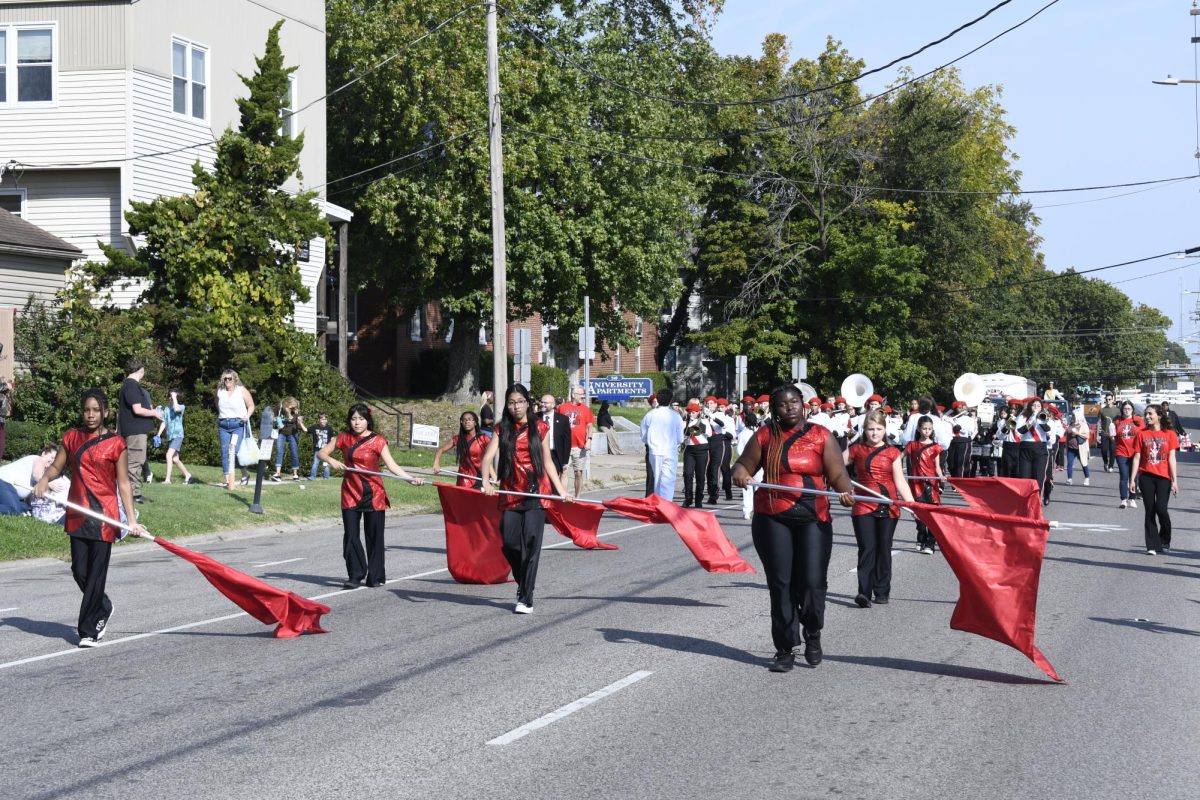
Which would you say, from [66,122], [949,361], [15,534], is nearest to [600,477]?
[66,122]

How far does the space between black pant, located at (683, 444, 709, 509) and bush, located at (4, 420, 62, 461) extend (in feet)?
32.8

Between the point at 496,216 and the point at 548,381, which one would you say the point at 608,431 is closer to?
the point at 548,381

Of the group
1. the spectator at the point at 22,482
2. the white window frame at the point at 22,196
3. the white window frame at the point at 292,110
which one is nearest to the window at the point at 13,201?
the white window frame at the point at 22,196

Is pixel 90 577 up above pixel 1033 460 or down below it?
below

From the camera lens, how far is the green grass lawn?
54.4ft

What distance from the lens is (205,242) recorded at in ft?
86.0

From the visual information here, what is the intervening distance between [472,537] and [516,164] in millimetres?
26592

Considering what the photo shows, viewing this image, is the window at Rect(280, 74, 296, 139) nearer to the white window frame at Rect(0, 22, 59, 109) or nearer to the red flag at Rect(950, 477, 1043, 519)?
the white window frame at Rect(0, 22, 59, 109)

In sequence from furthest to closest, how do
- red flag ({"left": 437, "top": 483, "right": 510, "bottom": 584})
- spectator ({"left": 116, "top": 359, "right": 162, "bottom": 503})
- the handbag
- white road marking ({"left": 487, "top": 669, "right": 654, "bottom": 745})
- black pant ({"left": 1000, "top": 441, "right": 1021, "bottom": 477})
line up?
black pant ({"left": 1000, "top": 441, "right": 1021, "bottom": 477}) → the handbag → spectator ({"left": 116, "top": 359, "right": 162, "bottom": 503}) → red flag ({"left": 437, "top": 483, "right": 510, "bottom": 584}) → white road marking ({"left": 487, "top": 669, "right": 654, "bottom": 745})

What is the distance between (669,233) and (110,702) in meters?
37.2

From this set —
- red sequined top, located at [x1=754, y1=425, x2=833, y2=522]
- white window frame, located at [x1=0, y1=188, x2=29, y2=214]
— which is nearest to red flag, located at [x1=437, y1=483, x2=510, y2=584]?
red sequined top, located at [x1=754, y1=425, x2=833, y2=522]

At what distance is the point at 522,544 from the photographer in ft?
38.1

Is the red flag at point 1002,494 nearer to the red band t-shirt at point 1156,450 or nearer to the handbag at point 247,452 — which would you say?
the red band t-shirt at point 1156,450

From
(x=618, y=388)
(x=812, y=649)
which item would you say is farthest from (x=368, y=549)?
(x=618, y=388)
